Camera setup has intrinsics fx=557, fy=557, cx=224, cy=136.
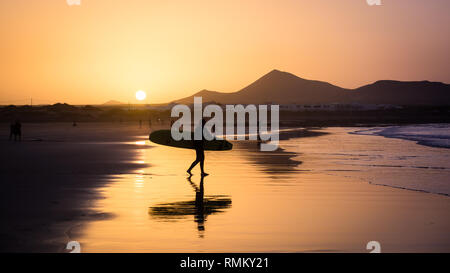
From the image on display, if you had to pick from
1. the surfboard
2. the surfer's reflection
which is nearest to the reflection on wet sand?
the surfboard

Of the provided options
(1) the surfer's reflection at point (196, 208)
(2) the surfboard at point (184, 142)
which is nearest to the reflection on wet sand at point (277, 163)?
(2) the surfboard at point (184, 142)

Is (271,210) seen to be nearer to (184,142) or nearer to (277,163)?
(277,163)

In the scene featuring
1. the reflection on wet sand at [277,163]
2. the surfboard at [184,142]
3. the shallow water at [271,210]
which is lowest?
the shallow water at [271,210]

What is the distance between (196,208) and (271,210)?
5.23 feet

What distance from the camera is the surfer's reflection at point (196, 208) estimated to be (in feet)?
35.2

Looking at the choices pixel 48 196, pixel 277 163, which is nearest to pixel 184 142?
pixel 277 163

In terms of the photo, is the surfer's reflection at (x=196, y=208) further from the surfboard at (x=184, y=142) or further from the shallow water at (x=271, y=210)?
the surfboard at (x=184, y=142)

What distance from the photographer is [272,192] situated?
14.1m

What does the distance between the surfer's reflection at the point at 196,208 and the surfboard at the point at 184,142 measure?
46.3 feet

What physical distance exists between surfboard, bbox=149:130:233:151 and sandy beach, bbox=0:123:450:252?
6337 millimetres

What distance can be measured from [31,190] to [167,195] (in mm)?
3595

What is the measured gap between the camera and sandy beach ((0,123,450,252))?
8688 mm

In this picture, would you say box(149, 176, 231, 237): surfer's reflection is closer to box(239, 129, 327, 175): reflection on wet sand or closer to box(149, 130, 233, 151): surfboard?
box(239, 129, 327, 175): reflection on wet sand

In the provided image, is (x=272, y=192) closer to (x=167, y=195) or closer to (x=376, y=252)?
(x=167, y=195)
